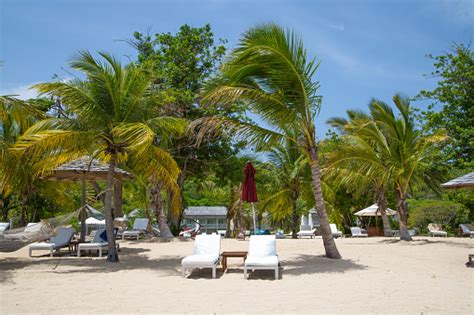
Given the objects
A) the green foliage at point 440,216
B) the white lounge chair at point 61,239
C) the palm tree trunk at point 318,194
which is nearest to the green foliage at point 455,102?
the green foliage at point 440,216

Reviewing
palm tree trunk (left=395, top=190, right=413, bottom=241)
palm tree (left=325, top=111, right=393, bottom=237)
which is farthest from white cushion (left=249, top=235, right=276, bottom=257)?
palm tree trunk (left=395, top=190, right=413, bottom=241)

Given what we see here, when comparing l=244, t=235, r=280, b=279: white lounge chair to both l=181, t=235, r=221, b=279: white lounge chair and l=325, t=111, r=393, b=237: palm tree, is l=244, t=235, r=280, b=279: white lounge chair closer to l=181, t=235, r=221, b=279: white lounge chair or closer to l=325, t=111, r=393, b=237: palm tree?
l=181, t=235, r=221, b=279: white lounge chair

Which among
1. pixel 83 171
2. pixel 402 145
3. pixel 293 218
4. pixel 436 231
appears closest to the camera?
pixel 83 171

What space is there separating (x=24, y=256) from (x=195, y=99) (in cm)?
1079

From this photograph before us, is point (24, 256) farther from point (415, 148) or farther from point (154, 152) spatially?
point (415, 148)

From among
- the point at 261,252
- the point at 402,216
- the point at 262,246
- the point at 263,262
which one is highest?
the point at 402,216

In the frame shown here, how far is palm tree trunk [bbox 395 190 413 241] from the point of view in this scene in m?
15.6

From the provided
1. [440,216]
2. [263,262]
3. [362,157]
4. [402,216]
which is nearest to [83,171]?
[263,262]

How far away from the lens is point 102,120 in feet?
33.3

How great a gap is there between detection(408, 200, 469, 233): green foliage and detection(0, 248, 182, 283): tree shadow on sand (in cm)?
1850

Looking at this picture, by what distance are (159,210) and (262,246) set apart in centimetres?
991

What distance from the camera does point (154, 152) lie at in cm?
1081

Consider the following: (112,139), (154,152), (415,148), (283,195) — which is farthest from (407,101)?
(112,139)

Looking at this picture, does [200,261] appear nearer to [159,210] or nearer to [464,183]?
[464,183]
